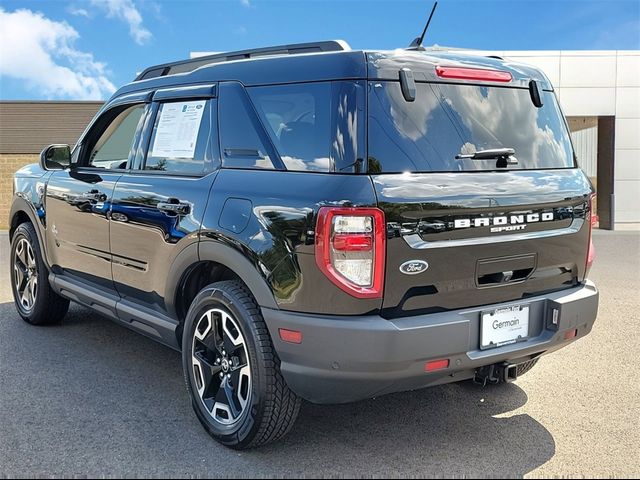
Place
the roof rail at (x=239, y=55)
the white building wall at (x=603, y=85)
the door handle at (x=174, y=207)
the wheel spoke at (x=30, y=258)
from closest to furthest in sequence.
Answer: the roof rail at (x=239, y=55), the door handle at (x=174, y=207), the wheel spoke at (x=30, y=258), the white building wall at (x=603, y=85)

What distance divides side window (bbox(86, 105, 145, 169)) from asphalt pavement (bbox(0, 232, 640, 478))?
4.82 feet

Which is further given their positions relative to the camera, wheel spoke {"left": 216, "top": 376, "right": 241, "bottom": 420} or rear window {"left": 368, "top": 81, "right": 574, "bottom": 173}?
wheel spoke {"left": 216, "top": 376, "right": 241, "bottom": 420}

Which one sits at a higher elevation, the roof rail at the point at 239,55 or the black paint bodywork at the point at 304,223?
the roof rail at the point at 239,55

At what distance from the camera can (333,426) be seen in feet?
11.5

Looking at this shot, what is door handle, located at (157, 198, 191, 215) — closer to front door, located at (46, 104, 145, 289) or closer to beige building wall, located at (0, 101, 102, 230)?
front door, located at (46, 104, 145, 289)

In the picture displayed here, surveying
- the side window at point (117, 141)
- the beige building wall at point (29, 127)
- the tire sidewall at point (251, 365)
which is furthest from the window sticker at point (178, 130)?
the beige building wall at point (29, 127)

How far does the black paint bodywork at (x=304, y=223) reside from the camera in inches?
109

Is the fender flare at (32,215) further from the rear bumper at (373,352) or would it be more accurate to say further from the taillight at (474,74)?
the taillight at (474,74)

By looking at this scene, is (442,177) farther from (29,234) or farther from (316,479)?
(29,234)

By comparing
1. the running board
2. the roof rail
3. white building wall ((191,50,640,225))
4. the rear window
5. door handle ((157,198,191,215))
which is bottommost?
the running board

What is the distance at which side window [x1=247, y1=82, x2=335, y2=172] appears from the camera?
9.57ft

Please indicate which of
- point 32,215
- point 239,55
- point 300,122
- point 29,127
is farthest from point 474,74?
point 29,127

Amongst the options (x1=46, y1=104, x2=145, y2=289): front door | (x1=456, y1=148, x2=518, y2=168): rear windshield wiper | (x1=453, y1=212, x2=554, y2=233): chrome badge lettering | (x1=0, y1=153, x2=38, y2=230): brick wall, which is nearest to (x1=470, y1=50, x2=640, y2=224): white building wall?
(x1=0, y1=153, x2=38, y2=230): brick wall

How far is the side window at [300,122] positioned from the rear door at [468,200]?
0.74 feet
